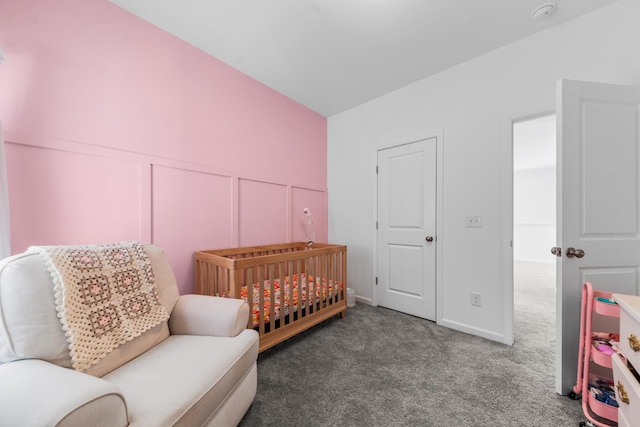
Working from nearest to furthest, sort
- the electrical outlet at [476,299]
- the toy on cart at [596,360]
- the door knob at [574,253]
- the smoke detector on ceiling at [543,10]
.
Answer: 1. the toy on cart at [596,360]
2. the door knob at [574,253]
3. the smoke detector on ceiling at [543,10]
4. the electrical outlet at [476,299]

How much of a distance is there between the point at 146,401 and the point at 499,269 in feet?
8.02

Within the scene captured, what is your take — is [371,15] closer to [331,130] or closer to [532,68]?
[532,68]

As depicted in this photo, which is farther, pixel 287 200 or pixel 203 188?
pixel 287 200

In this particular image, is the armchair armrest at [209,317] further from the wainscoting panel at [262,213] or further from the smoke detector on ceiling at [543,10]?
the smoke detector on ceiling at [543,10]

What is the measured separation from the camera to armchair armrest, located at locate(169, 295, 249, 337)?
4.25 ft

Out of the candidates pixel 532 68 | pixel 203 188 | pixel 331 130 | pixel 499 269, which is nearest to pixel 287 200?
pixel 203 188

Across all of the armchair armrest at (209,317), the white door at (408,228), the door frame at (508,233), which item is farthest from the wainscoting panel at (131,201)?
the door frame at (508,233)

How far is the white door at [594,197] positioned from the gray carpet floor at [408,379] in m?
0.29

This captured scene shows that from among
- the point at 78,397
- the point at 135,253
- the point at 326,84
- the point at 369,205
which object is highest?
the point at 326,84

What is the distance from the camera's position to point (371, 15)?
1707 millimetres

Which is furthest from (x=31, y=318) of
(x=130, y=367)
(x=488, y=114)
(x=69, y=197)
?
(x=488, y=114)

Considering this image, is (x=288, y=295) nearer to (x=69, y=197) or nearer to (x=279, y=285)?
(x=279, y=285)

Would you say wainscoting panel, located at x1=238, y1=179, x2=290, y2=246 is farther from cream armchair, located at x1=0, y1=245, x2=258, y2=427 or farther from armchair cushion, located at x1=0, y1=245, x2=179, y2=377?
armchair cushion, located at x1=0, y1=245, x2=179, y2=377

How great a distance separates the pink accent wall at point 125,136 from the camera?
4.48 feet
